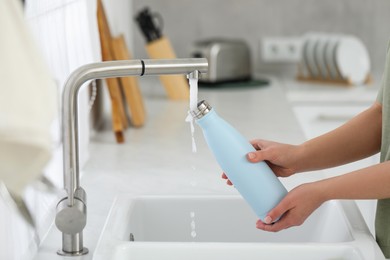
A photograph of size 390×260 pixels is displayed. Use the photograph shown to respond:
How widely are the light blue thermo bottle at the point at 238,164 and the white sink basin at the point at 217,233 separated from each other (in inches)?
3.6

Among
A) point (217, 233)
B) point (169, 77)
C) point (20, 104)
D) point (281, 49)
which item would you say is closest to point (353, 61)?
point (281, 49)

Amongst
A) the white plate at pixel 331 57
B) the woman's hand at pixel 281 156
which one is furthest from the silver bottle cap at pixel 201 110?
the white plate at pixel 331 57

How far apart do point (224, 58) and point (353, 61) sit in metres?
0.49

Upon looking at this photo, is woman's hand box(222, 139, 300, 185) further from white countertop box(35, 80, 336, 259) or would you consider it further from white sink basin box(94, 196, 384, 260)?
white countertop box(35, 80, 336, 259)

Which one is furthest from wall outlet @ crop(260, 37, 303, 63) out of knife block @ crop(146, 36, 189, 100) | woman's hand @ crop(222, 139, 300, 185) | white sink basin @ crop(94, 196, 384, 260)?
woman's hand @ crop(222, 139, 300, 185)

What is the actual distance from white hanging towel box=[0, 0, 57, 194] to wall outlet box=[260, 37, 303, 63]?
2.56 meters

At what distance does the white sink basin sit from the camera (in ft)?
4.16

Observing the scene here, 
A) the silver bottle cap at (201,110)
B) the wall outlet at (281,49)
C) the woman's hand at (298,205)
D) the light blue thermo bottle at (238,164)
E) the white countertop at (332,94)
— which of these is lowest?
the white countertop at (332,94)

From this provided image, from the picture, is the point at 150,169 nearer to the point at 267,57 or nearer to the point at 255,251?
the point at 255,251

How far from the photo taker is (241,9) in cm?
332

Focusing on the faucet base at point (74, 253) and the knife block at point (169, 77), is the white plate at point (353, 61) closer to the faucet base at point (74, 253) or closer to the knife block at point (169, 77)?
the knife block at point (169, 77)

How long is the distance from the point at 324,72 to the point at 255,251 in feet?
6.31

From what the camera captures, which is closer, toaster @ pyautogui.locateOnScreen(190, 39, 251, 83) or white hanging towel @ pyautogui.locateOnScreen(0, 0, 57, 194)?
white hanging towel @ pyautogui.locateOnScreen(0, 0, 57, 194)

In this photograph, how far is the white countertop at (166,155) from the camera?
5.29 ft
